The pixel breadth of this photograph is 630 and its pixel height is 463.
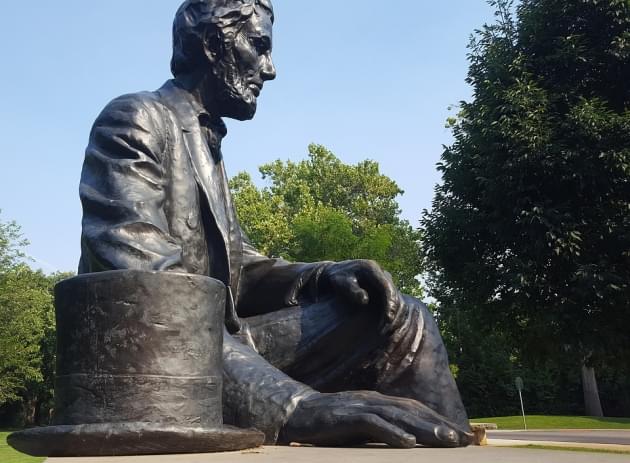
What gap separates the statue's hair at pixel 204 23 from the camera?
4148 millimetres

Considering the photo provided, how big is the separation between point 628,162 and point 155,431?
40.1 ft

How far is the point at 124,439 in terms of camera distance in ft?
8.51

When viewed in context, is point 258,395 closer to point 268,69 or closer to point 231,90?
point 231,90

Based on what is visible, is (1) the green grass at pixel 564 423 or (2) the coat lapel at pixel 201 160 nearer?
(2) the coat lapel at pixel 201 160

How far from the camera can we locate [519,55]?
1512cm

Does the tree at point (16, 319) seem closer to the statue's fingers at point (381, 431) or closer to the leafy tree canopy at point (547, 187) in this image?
the leafy tree canopy at point (547, 187)

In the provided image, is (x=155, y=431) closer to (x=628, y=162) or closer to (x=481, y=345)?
(x=628, y=162)

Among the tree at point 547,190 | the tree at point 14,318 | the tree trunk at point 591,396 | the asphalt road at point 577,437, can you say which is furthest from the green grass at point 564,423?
the tree at point 14,318

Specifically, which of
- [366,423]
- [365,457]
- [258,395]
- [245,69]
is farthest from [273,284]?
[365,457]

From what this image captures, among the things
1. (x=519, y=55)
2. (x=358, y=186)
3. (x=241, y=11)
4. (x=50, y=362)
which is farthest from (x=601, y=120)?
(x=50, y=362)

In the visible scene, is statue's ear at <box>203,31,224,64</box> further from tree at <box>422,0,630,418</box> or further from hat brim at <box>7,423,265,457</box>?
tree at <box>422,0,630,418</box>

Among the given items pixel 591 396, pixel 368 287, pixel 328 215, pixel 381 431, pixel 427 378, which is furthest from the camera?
pixel 591 396

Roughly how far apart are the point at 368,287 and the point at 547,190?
11203 millimetres

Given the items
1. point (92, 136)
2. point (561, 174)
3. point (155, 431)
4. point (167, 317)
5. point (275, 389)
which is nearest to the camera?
point (155, 431)
